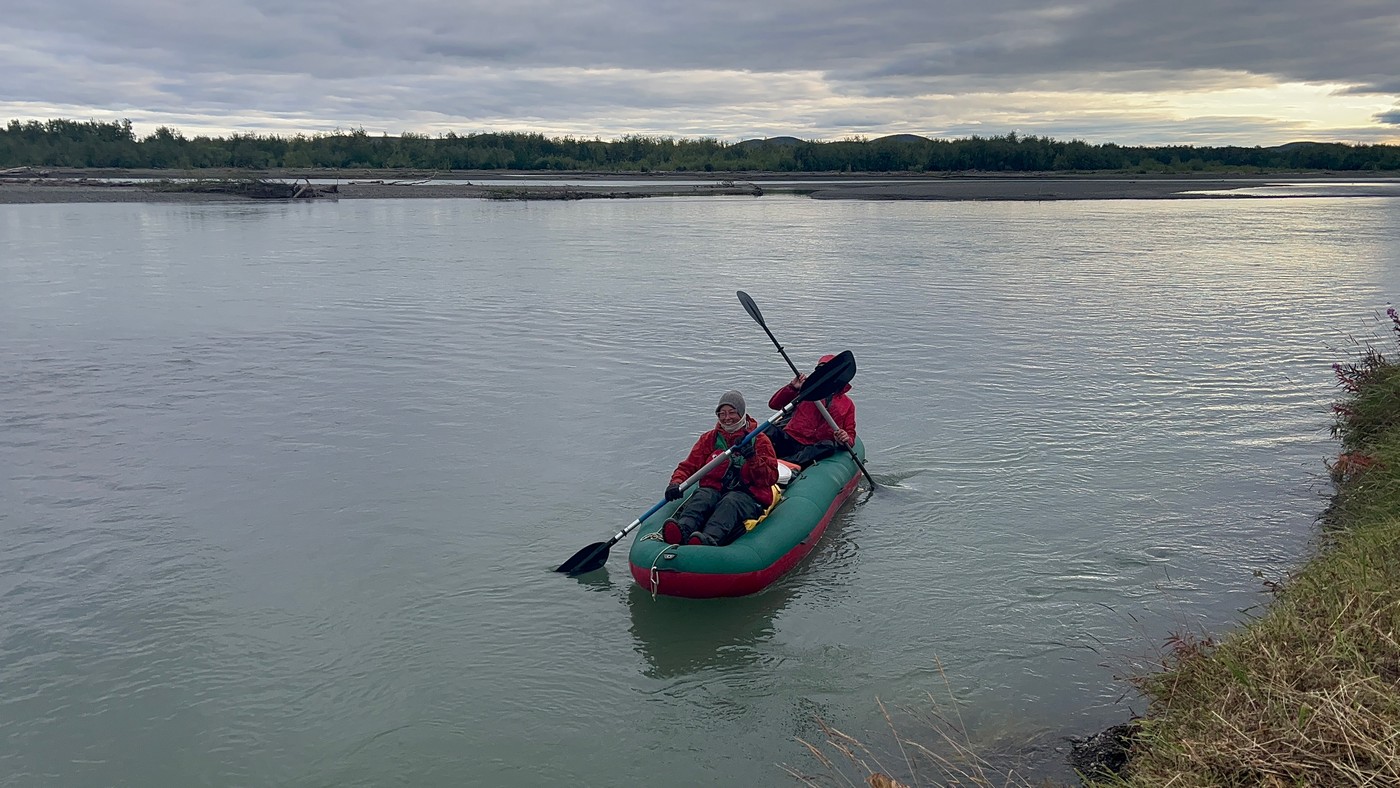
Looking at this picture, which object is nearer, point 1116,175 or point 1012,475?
point 1012,475

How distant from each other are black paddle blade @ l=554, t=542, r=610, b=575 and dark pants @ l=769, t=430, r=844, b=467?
6.03 ft

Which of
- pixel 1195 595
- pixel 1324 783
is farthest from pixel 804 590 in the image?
pixel 1324 783

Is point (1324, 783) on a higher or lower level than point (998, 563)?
higher

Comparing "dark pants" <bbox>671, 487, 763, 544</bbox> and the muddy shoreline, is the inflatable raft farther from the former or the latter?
the muddy shoreline

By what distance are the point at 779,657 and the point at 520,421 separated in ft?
16.3

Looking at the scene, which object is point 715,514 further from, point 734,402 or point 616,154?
point 616,154

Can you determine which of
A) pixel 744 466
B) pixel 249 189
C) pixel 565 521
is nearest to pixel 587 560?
pixel 565 521

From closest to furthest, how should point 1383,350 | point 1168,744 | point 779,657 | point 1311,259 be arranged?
point 1168,744 < point 779,657 < point 1383,350 < point 1311,259

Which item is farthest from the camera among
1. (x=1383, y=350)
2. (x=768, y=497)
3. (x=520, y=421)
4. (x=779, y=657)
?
(x=1383, y=350)

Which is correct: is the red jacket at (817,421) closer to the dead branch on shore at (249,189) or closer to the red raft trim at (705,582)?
the red raft trim at (705,582)

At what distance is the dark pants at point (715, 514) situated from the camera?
6.74 metres

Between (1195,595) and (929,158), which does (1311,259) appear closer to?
(1195,595)

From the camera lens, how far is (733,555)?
6.50m

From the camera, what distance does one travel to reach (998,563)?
7184mm
